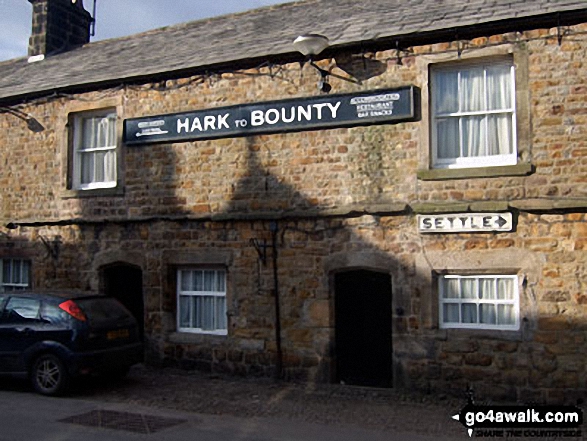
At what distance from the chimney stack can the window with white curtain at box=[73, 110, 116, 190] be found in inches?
178

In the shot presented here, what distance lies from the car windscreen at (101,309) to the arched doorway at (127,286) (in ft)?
7.24

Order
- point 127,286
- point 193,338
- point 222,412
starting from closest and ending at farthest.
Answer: point 222,412, point 193,338, point 127,286

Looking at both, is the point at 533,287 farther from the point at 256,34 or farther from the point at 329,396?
the point at 256,34

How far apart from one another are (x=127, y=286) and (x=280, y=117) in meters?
4.70

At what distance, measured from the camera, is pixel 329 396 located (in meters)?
9.68

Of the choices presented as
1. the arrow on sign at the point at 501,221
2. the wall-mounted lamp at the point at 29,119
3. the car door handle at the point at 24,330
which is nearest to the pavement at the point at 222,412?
the car door handle at the point at 24,330

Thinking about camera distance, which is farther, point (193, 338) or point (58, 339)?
point (193, 338)

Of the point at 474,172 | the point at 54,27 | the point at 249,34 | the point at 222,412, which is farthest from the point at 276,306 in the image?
the point at 54,27

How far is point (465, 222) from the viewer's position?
373 inches

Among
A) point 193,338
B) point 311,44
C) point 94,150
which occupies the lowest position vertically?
point 193,338

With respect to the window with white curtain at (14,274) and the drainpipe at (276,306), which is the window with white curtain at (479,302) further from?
the window with white curtain at (14,274)

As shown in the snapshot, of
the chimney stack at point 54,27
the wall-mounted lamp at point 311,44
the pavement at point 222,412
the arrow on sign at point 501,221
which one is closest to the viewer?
the pavement at point 222,412

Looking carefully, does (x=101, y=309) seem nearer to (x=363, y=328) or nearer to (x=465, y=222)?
(x=363, y=328)

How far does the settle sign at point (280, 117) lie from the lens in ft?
33.2
